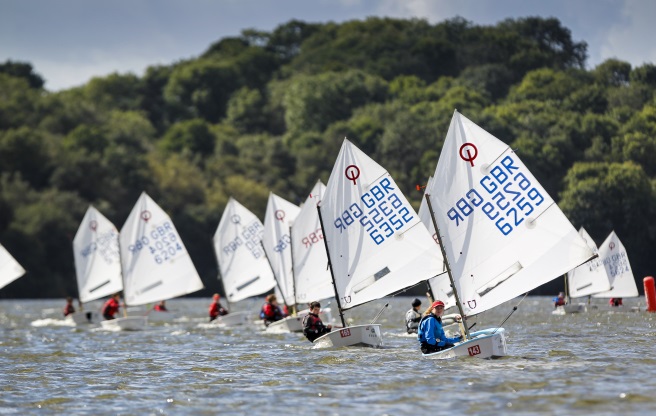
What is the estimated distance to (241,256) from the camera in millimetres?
47969

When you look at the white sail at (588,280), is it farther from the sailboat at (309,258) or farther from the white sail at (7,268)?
the white sail at (7,268)

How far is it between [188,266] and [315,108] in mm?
83909

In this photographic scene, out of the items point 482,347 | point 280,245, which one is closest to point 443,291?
point 280,245

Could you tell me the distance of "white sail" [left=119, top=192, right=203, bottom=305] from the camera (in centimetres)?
4653

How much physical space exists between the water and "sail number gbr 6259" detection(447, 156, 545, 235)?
9.53 feet

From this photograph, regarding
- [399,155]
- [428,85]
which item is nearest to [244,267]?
[399,155]

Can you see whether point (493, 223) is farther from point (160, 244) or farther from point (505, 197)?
point (160, 244)

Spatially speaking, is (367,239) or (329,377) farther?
(367,239)

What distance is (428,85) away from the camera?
140 metres

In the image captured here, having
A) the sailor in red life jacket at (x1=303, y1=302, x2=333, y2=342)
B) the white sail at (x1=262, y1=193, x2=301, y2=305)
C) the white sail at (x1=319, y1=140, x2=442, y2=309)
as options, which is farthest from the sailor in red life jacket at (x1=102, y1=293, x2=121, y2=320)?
the white sail at (x1=319, y1=140, x2=442, y2=309)

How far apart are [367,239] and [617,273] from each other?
24856 millimetres

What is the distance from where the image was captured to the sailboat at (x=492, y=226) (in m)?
24.9

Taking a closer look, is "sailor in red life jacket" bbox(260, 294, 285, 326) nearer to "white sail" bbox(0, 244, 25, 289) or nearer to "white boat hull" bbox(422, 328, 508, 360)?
"white sail" bbox(0, 244, 25, 289)

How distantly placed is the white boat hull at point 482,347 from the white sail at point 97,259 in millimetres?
27189
